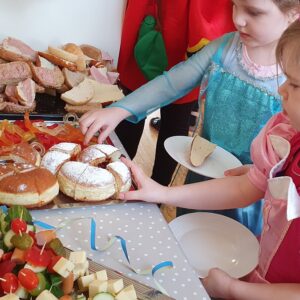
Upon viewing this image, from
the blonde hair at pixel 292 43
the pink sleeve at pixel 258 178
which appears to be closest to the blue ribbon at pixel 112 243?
the pink sleeve at pixel 258 178

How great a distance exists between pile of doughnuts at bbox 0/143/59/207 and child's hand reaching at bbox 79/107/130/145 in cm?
18

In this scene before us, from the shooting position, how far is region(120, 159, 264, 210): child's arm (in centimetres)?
100

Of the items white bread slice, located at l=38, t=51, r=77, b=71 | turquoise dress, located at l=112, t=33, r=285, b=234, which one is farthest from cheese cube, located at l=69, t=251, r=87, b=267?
white bread slice, located at l=38, t=51, r=77, b=71

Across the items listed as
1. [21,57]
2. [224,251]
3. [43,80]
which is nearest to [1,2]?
[21,57]

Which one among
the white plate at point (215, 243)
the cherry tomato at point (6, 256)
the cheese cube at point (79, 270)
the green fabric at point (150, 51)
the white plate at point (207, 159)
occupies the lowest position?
the white plate at point (215, 243)

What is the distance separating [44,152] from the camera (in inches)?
42.0

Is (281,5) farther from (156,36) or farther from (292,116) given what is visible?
(156,36)

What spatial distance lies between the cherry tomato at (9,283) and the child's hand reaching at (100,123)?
502 millimetres

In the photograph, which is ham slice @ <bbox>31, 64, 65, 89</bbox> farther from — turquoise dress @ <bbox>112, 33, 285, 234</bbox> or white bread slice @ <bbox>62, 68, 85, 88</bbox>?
turquoise dress @ <bbox>112, 33, 285, 234</bbox>

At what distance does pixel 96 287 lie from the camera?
67 centimetres

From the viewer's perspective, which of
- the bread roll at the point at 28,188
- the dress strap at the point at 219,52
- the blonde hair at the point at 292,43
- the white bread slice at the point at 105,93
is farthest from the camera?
the white bread slice at the point at 105,93

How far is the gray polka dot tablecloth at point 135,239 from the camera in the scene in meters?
0.78

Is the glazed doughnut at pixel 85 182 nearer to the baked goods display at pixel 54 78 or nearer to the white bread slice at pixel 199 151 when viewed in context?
the white bread slice at pixel 199 151

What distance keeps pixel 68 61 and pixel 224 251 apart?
0.89 metres
